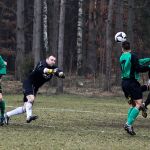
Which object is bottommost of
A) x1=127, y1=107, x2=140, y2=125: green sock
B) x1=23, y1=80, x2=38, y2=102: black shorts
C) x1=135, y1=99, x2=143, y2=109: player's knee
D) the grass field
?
the grass field

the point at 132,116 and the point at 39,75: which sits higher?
the point at 39,75

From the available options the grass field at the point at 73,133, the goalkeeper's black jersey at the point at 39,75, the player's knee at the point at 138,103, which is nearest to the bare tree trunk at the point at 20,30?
the grass field at the point at 73,133

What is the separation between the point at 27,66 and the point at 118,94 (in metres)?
6.41

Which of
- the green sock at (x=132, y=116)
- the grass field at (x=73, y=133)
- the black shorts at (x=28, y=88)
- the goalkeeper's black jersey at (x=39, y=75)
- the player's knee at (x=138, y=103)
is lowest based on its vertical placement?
the grass field at (x=73, y=133)

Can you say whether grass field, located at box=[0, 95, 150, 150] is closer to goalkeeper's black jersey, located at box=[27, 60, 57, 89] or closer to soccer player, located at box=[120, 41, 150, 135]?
soccer player, located at box=[120, 41, 150, 135]

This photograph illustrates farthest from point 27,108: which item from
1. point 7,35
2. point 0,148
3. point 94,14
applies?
point 7,35

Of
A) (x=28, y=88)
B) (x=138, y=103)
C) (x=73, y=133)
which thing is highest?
(x=28, y=88)

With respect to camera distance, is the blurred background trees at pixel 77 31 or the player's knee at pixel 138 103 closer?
the player's knee at pixel 138 103

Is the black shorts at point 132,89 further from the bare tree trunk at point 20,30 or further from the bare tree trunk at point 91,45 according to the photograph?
the bare tree trunk at point 91,45

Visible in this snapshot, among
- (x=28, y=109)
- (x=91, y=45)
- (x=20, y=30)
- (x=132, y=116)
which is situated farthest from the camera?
(x=91, y=45)

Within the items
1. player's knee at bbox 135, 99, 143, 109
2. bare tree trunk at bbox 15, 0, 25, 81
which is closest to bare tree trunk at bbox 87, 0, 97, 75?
bare tree trunk at bbox 15, 0, 25, 81

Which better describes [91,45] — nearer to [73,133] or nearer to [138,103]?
[138,103]

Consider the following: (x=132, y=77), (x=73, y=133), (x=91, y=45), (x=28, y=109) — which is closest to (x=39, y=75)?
(x=28, y=109)

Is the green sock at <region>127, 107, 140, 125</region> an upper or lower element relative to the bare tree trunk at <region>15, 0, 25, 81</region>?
lower
